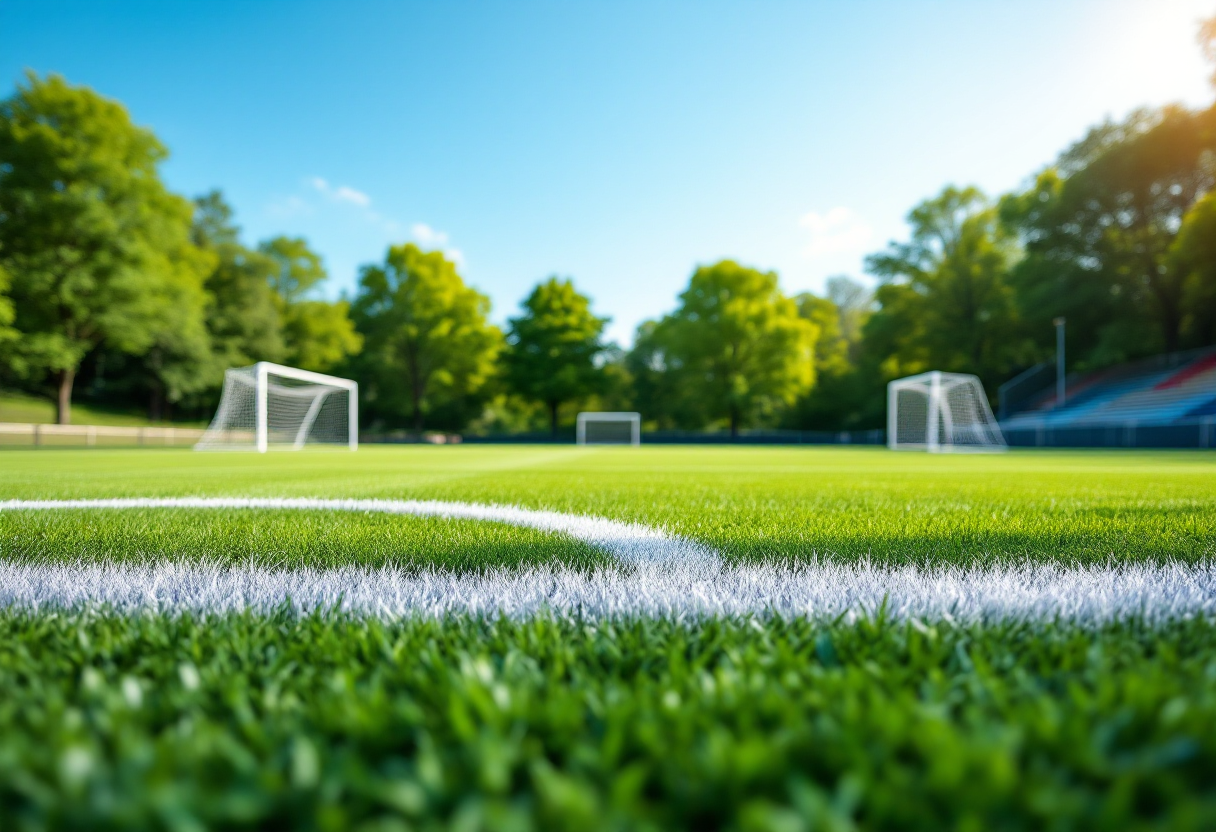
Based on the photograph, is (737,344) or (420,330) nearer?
(737,344)

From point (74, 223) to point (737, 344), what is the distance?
28715 mm

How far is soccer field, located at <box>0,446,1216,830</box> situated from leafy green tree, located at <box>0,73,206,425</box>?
28.7 m

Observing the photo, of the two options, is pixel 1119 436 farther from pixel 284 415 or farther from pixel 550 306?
pixel 284 415

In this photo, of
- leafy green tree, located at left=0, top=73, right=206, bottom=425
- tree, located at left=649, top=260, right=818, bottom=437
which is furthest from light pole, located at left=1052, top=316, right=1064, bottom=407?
leafy green tree, located at left=0, top=73, right=206, bottom=425

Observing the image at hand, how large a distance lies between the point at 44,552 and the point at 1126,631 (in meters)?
3.43

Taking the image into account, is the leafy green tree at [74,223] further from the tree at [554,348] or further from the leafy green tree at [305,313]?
the tree at [554,348]

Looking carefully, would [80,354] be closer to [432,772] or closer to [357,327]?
[357,327]

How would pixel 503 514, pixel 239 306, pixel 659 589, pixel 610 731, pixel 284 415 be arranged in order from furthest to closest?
1. pixel 239 306
2. pixel 284 415
3. pixel 503 514
4. pixel 659 589
5. pixel 610 731

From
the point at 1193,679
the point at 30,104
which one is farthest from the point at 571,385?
the point at 1193,679

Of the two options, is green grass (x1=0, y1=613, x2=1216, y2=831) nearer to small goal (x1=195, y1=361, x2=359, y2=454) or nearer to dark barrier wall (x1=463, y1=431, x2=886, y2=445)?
small goal (x1=195, y1=361, x2=359, y2=454)

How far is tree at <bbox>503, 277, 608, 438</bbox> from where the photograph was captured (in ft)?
115

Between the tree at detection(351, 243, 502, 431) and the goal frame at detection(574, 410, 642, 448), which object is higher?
the tree at detection(351, 243, 502, 431)

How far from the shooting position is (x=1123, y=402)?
25.8 metres

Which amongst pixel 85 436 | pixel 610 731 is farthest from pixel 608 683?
pixel 85 436
